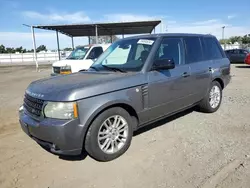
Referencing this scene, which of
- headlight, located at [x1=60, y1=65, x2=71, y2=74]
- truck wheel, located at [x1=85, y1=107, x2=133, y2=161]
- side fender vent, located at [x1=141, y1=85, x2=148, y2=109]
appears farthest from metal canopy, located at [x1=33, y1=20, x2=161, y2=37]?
truck wheel, located at [x1=85, y1=107, x2=133, y2=161]

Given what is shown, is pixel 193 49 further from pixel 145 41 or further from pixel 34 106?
pixel 34 106

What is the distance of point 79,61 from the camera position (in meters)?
9.33

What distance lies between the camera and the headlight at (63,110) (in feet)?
9.23

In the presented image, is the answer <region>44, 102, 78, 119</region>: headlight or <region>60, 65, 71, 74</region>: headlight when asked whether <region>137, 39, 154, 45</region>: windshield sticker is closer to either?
<region>44, 102, 78, 119</region>: headlight

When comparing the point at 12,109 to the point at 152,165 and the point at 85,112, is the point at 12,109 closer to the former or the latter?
the point at 85,112

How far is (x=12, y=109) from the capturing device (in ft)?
21.1

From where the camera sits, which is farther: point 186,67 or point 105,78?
point 186,67

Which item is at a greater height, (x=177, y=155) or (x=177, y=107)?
(x=177, y=107)

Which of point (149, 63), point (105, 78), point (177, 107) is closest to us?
point (105, 78)

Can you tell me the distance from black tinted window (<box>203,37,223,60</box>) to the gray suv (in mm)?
54

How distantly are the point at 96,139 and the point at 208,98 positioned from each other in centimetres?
318

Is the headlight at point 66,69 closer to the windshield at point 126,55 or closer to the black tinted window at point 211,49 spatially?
the windshield at point 126,55

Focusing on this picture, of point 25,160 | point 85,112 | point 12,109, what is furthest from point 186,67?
point 12,109

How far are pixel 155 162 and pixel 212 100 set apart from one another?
2.86 metres
